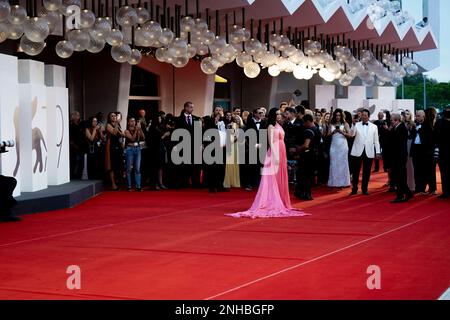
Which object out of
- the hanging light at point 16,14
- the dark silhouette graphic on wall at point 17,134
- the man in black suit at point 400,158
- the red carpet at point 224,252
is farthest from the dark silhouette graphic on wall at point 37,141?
the man in black suit at point 400,158

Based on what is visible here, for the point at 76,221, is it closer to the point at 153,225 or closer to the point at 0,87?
the point at 153,225

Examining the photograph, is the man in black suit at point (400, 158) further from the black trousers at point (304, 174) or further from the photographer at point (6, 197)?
the photographer at point (6, 197)

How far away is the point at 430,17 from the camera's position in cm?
4778

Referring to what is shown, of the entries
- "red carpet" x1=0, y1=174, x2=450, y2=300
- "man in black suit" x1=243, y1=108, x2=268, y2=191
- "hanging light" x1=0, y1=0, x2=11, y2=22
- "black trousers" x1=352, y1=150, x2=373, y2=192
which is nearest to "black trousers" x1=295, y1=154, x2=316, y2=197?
"red carpet" x1=0, y1=174, x2=450, y2=300

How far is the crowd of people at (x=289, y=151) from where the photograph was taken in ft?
52.6

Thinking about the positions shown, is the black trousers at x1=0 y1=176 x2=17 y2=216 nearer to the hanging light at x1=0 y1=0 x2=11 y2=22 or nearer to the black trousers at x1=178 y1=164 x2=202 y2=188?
the hanging light at x1=0 y1=0 x2=11 y2=22

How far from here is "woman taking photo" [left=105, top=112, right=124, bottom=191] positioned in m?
18.2

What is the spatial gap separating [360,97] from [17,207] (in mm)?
20654

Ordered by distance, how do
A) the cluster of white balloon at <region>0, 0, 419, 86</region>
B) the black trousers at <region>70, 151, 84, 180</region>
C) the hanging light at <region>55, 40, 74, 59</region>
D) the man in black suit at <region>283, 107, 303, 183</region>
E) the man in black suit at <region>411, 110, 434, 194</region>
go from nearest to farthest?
the cluster of white balloon at <region>0, 0, 419, 86</region>, the hanging light at <region>55, 40, 74, 59</region>, the man in black suit at <region>283, 107, 303, 183</region>, the man in black suit at <region>411, 110, 434, 194</region>, the black trousers at <region>70, 151, 84, 180</region>

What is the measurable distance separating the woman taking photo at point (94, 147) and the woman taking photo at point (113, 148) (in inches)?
18.4

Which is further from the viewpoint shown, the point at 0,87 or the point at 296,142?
the point at 296,142

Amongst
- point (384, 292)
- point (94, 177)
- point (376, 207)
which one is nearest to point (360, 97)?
point (94, 177)

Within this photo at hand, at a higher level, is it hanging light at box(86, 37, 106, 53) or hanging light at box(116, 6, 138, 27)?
hanging light at box(116, 6, 138, 27)

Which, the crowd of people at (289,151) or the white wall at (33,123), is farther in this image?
the crowd of people at (289,151)
